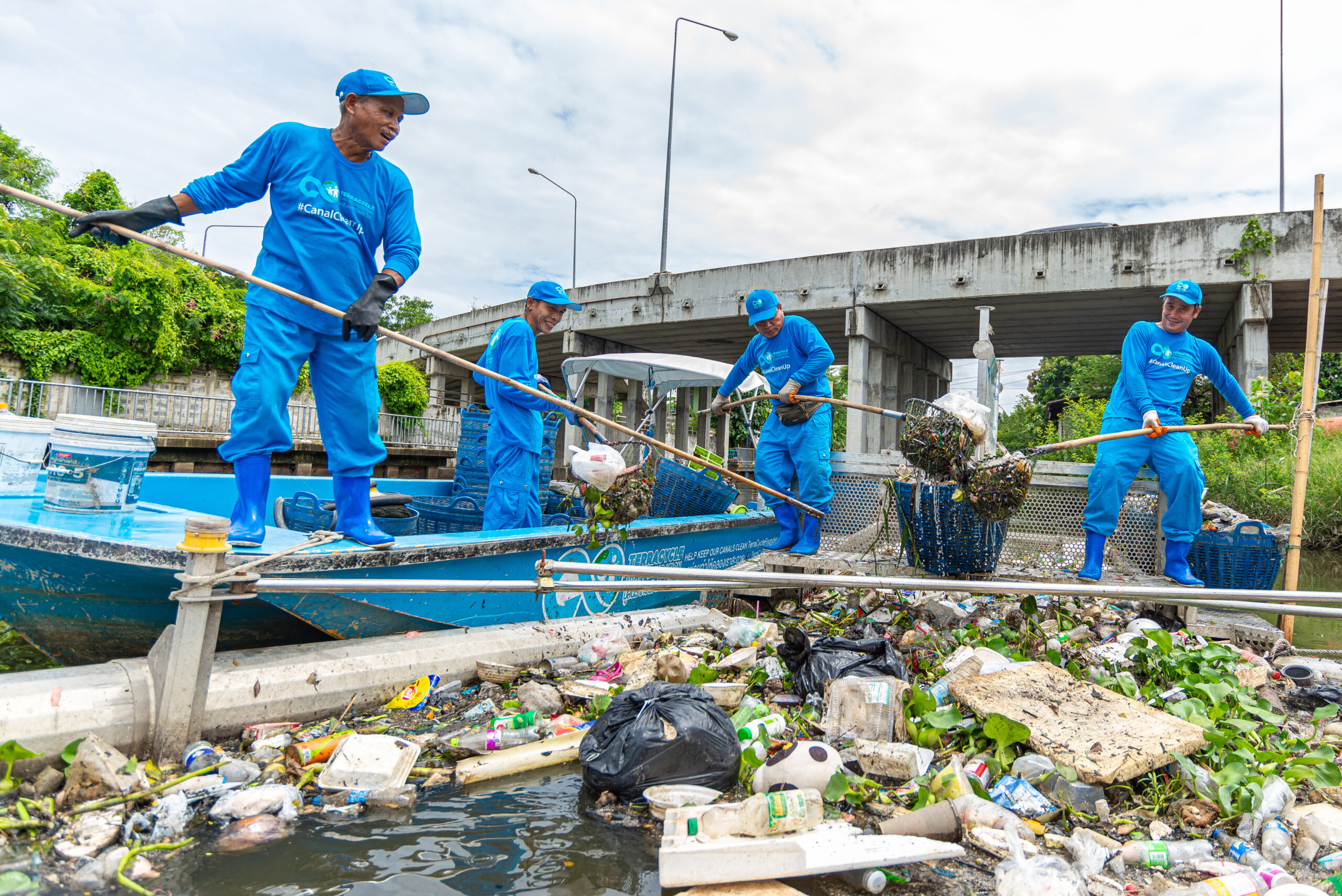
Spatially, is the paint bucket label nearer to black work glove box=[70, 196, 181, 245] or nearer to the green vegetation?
black work glove box=[70, 196, 181, 245]

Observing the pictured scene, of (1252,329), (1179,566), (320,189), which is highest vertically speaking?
(1252,329)

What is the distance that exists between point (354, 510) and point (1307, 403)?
18.9 ft

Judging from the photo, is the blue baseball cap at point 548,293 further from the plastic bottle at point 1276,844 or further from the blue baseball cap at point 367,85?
the plastic bottle at point 1276,844

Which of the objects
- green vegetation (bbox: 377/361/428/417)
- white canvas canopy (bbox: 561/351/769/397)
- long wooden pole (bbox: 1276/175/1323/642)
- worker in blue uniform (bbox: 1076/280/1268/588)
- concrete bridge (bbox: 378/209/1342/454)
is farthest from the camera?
green vegetation (bbox: 377/361/428/417)

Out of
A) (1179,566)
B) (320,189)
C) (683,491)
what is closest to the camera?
(320,189)

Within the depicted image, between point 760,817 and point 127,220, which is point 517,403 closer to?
point 127,220

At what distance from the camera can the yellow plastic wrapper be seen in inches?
117

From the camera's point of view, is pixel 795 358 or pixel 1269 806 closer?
pixel 1269 806

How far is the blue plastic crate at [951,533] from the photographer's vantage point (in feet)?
13.4

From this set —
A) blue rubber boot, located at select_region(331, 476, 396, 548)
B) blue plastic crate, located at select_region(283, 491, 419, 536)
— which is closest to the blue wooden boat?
blue rubber boot, located at select_region(331, 476, 396, 548)

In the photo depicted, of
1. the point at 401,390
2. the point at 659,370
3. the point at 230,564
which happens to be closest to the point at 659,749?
the point at 230,564

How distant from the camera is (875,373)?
1636 centimetres

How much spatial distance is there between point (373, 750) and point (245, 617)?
3.45 feet

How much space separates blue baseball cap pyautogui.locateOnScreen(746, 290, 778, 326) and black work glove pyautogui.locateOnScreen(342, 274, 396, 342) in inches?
106
